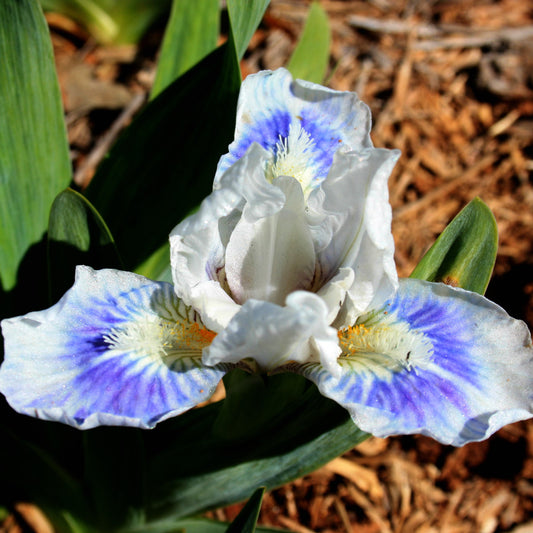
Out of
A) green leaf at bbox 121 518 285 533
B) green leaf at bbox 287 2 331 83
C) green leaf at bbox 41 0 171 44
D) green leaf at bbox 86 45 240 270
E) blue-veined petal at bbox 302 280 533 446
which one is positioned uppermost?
green leaf at bbox 41 0 171 44

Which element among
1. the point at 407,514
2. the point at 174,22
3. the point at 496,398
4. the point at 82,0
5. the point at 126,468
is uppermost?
the point at 82,0

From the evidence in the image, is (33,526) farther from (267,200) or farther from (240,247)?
(267,200)

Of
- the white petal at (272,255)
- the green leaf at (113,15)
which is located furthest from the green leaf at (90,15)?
the white petal at (272,255)

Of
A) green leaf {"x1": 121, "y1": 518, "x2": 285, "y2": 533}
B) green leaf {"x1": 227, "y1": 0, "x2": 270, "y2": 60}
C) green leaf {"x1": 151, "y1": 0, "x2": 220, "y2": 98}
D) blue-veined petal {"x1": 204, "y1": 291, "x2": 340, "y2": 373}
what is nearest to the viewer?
blue-veined petal {"x1": 204, "y1": 291, "x2": 340, "y2": 373}

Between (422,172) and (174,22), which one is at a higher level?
(174,22)

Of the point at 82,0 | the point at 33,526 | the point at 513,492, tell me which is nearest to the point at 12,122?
the point at 33,526

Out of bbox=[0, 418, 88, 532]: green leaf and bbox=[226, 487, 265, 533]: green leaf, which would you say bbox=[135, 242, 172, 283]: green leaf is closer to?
bbox=[0, 418, 88, 532]: green leaf

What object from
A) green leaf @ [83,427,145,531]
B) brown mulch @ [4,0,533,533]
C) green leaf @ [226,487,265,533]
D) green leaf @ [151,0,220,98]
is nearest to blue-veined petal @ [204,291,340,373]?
green leaf @ [226,487,265,533]
